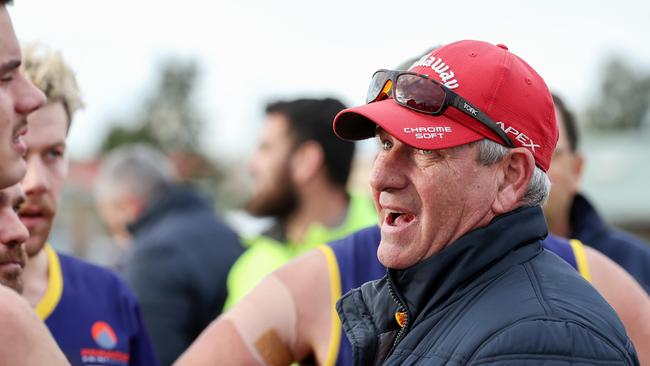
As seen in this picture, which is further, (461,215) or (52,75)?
(52,75)

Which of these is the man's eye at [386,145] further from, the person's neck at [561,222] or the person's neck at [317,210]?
the person's neck at [317,210]

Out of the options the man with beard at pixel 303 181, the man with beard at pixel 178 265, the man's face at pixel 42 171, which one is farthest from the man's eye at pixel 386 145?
the man with beard at pixel 178 265

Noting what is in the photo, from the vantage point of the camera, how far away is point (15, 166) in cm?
223

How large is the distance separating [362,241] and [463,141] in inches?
31.4

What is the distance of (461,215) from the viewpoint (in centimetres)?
212

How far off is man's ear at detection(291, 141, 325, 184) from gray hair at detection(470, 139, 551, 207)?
2.85m

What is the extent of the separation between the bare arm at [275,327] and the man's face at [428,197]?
51 centimetres

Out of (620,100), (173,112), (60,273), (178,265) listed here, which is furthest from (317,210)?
(620,100)

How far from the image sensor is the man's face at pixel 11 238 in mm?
2453

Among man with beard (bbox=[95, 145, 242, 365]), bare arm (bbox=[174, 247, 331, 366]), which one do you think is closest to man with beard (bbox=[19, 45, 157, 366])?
bare arm (bbox=[174, 247, 331, 366])

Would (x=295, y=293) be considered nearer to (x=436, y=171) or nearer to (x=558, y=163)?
(x=436, y=171)

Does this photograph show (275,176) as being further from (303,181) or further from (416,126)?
(416,126)

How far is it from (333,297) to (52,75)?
128 centimetres

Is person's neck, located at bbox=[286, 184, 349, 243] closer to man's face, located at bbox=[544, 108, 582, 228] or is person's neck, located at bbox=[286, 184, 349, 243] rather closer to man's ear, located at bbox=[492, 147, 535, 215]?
man's face, located at bbox=[544, 108, 582, 228]
